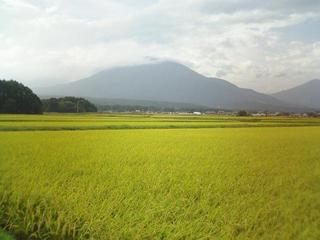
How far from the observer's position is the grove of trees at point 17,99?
35.8m

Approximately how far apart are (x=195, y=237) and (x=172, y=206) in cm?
96

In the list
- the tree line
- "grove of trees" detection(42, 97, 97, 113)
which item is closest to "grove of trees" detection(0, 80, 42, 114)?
the tree line

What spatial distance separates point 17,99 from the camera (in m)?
36.5

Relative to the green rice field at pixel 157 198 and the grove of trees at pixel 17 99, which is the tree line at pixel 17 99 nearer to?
the grove of trees at pixel 17 99

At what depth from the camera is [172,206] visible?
5168mm

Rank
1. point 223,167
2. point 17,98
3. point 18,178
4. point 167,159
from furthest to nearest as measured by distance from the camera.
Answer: point 17,98
point 167,159
point 223,167
point 18,178

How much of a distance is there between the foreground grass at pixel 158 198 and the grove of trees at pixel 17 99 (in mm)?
28234

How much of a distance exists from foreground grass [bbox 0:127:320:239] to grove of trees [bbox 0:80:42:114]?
2823 centimetres

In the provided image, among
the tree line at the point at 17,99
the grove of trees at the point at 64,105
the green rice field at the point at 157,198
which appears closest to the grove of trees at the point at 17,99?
the tree line at the point at 17,99

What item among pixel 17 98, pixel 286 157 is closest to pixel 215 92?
pixel 17 98

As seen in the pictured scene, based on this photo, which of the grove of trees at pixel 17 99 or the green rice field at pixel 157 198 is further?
the grove of trees at pixel 17 99

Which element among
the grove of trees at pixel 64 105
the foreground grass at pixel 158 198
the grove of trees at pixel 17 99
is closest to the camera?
the foreground grass at pixel 158 198

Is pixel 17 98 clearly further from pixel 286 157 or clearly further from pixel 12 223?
pixel 12 223

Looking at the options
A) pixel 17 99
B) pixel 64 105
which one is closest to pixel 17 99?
pixel 17 99
